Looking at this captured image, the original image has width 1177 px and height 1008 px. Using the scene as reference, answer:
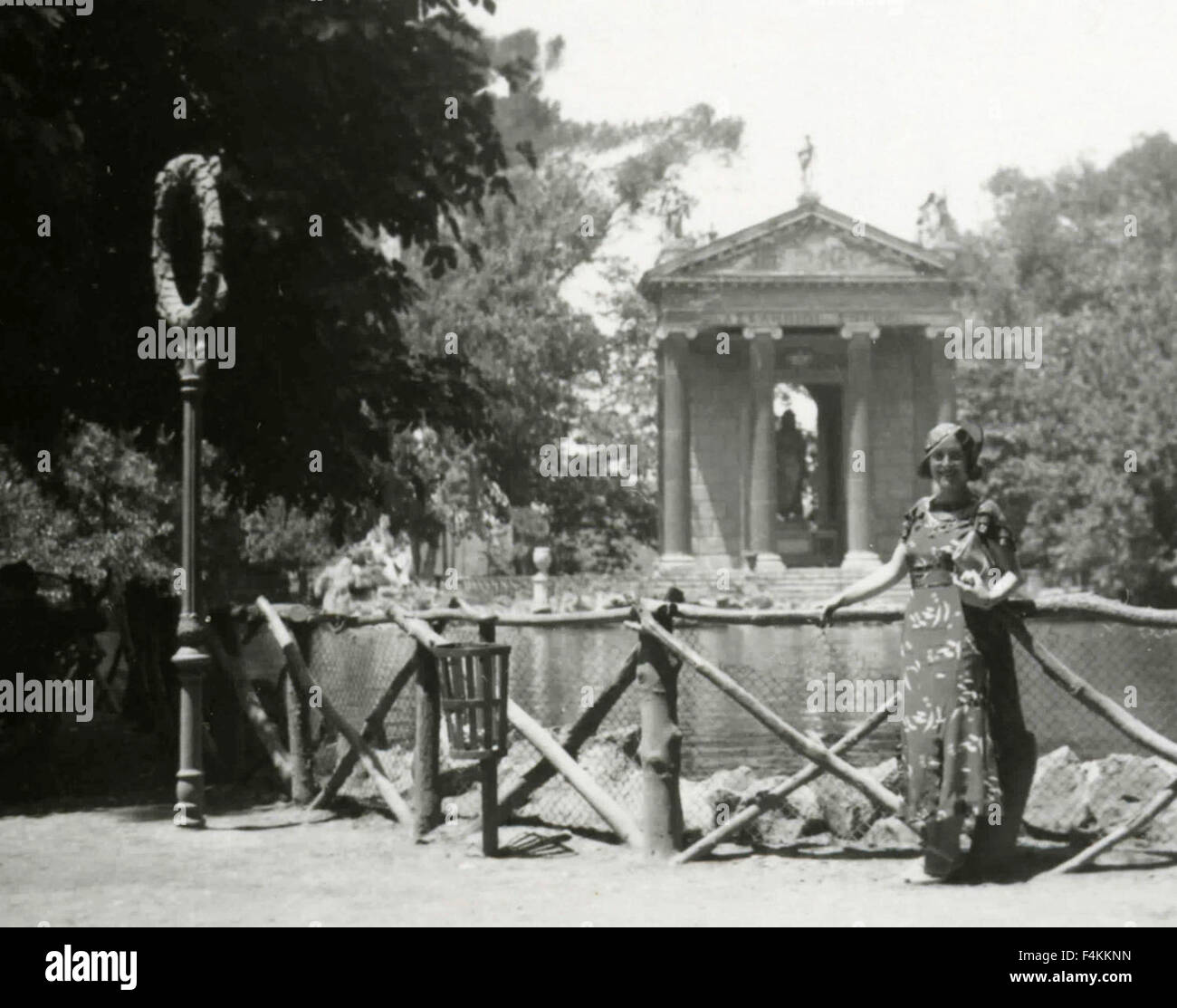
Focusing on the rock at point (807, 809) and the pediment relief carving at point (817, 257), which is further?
the pediment relief carving at point (817, 257)

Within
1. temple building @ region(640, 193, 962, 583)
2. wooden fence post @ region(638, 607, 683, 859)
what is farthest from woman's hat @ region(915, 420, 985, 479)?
temple building @ region(640, 193, 962, 583)

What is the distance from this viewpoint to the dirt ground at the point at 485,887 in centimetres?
751

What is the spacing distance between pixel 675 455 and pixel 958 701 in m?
53.0

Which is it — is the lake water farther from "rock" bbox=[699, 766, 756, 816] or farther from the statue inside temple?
the statue inside temple

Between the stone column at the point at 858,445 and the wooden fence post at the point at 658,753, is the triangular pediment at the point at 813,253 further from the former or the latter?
the wooden fence post at the point at 658,753

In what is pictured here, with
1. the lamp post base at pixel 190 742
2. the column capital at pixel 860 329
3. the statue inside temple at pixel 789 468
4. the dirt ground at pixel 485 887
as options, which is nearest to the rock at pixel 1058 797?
the dirt ground at pixel 485 887

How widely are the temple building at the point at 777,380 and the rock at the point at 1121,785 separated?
155ft

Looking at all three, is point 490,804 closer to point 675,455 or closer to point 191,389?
point 191,389

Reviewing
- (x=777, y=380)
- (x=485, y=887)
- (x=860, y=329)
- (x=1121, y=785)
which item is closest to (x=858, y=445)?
(x=860, y=329)

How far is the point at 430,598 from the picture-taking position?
48312mm

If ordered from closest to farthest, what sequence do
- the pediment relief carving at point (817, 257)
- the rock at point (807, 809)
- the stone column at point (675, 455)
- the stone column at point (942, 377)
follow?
the rock at point (807, 809), the stone column at point (942, 377), the pediment relief carving at point (817, 257), the stone column at point (675, 455)

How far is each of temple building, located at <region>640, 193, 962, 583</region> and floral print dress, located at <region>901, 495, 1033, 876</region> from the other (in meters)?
48.9
